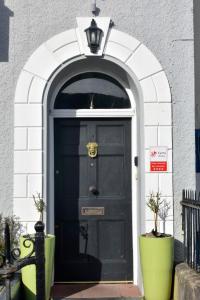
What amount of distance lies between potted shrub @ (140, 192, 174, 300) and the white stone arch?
0.40m

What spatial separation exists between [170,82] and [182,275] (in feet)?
7.84

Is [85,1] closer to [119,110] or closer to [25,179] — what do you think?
[119,110]

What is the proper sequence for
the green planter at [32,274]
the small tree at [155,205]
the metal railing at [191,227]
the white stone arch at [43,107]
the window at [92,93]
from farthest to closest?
the window at [92,93], the white stone arch at [43,107], the small tree at [155,205], the green planter at [32,274], the metal railing at [191,227]

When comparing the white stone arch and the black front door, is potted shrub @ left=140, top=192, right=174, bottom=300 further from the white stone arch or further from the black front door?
the black front door

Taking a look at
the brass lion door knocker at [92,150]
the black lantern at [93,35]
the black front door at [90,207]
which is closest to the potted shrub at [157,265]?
the black front door at [90,207]

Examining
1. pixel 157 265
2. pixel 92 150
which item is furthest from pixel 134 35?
pixel 157 265

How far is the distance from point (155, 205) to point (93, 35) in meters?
2.24

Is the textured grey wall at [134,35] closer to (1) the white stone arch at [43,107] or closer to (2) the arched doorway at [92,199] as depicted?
(1) the white stone arch at [43,107]

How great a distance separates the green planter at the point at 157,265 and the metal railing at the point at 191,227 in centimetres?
21

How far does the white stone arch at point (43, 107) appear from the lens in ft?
18.3

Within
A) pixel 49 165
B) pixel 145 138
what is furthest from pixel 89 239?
pixel 145 138

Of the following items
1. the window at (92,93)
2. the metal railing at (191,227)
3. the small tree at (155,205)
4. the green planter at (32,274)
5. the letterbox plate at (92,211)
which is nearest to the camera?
the metal railing at (191,227)

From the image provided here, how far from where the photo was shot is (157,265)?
517 cm

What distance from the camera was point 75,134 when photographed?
19.9ft
